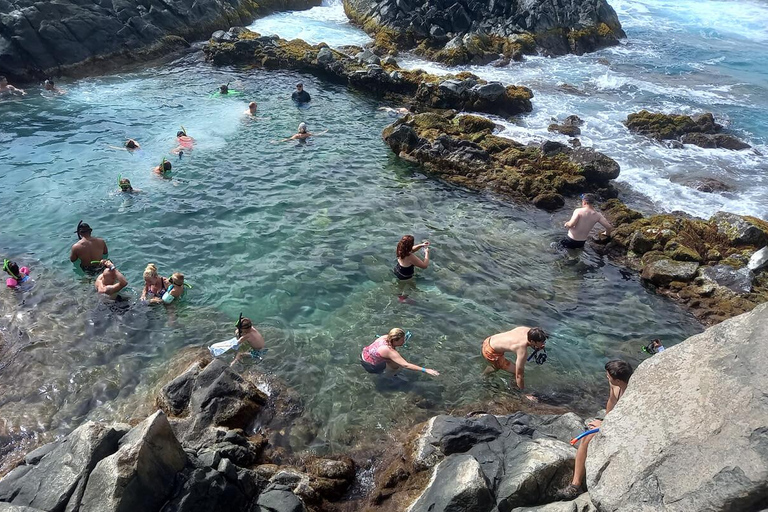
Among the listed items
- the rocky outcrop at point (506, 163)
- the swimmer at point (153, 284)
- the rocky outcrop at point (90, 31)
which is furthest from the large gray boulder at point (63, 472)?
the rocky outcrop at point (90, 31)

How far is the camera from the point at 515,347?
34.6ft

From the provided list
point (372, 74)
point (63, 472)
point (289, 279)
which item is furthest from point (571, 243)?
point (372, 74)

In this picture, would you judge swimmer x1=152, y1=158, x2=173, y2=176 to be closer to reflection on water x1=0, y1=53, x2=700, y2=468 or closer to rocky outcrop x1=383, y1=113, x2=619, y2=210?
reflection on water x1=0, y1=53, x2=700, y2=468

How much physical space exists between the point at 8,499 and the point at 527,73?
34505mm

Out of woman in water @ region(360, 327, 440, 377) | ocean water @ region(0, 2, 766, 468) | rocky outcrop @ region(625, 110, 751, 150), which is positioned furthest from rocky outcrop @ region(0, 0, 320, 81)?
rocky outcrop @ region(625, 110, 751, 150)

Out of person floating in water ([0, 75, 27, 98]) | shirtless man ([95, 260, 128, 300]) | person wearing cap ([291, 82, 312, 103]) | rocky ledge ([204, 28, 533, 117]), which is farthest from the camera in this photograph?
rocky ledge ([204, 28, 533, 117])

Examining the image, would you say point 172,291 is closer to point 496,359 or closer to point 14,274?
point 14,274

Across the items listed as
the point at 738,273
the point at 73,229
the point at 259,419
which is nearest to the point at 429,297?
the point at 259,419

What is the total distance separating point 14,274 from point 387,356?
10.1 m

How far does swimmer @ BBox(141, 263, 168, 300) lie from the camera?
41.7ft

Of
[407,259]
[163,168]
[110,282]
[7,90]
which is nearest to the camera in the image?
[110,282]

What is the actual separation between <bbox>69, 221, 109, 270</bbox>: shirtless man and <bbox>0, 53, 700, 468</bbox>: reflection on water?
1.57 ft

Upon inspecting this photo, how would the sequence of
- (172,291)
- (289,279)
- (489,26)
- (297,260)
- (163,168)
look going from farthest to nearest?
(489,26)
(163,168)
(297,260)
(289,279)
(172,291)

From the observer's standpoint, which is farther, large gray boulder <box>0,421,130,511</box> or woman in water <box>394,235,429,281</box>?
woman in water <box>394,235,429,281</box>
